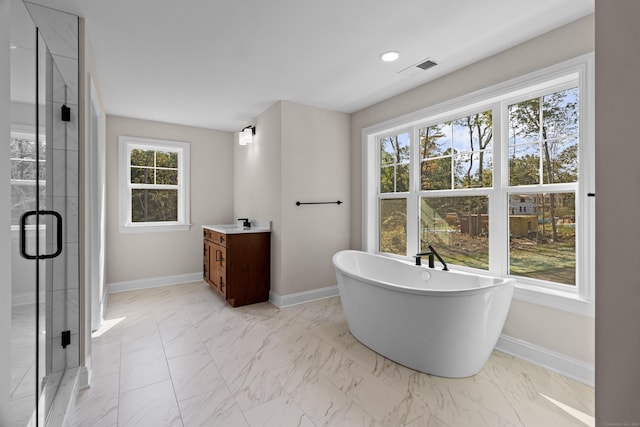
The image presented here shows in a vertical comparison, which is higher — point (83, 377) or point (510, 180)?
point (510, 180)

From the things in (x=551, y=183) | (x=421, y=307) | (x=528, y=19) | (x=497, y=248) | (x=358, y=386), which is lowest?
(x=358, y=386)

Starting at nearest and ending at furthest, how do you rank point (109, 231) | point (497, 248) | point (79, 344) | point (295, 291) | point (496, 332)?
point (79, 344), point (496, 332), point (497, 248), point (295, 291), point (109, 231)

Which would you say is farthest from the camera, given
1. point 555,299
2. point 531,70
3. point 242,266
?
point 242,266

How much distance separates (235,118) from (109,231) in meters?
2.28

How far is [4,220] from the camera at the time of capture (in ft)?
3.16

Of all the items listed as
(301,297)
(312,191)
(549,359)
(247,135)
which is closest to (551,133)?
(549,359)

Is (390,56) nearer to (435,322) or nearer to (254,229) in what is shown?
(435,322)

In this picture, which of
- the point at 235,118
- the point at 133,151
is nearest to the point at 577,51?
the point at 235,118

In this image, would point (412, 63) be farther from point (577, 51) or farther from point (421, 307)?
point (421, 307)

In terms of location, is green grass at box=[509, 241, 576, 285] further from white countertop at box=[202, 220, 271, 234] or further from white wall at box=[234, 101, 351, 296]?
white countertop at box=[202, 220, 271, 234]

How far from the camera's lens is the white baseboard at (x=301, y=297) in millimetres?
3569

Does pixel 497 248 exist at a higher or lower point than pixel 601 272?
lower

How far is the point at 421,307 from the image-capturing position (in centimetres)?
207

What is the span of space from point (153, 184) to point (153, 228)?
0.64 m
